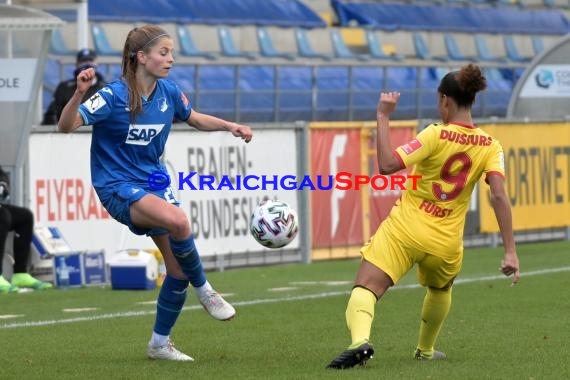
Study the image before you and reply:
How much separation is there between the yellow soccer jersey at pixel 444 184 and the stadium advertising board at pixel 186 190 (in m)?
7.75

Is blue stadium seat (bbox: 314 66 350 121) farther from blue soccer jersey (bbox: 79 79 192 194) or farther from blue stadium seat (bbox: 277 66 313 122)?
blue soccer jersey (bbox: 79 79 192 194)

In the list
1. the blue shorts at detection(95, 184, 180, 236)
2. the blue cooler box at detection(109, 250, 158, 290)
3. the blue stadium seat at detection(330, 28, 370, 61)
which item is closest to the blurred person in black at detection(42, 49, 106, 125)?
the blue cooler box at detection(109, 250, 158, 290)

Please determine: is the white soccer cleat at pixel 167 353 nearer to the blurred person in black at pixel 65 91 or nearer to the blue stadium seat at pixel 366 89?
the blurred person in black at pixel 65 91

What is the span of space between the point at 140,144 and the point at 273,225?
3.66 ft

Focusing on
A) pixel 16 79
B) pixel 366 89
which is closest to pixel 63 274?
pixel 16 79

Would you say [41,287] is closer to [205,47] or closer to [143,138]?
[143,138]

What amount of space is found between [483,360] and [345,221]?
33.2ft

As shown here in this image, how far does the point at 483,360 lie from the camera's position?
8.93m

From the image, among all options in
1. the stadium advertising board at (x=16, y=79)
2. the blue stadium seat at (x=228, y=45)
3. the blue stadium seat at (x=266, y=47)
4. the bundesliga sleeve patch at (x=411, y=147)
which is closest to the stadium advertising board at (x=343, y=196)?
the stadium advertising board at (x=16, y=79)

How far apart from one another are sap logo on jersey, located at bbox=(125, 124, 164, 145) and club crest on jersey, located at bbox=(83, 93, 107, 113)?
215mm

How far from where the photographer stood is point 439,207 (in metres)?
8.56

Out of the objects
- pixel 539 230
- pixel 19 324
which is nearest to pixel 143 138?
pixel 19 324

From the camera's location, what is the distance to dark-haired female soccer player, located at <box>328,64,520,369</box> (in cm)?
839

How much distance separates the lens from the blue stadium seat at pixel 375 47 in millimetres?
33281
